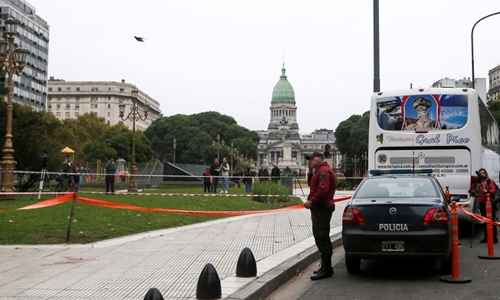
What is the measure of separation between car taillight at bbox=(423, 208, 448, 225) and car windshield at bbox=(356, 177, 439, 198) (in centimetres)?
68

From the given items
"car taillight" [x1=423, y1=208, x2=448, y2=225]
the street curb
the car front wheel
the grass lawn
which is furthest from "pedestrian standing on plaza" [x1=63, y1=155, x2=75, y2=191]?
"car taillight" [x1=423, y1=208, x2=448, y2=225]

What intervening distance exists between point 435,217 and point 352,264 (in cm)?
148

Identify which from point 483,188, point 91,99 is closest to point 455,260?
point 483,188

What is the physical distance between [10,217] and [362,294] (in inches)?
390

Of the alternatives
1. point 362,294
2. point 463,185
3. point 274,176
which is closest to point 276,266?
point 362,294

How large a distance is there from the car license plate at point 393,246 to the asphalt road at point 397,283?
0.46 m

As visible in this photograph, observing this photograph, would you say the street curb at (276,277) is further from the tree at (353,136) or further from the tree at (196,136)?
the tree at (196,136)

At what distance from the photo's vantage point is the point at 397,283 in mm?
8672

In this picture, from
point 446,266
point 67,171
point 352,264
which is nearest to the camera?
point 446,266

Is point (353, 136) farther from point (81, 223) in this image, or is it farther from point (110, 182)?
point (81, 223)

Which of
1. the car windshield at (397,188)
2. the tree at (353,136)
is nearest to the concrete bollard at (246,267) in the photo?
the car windshield at (397,188)

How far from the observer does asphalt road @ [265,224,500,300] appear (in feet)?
25.6

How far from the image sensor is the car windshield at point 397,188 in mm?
9555

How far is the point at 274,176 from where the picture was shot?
3162cm
